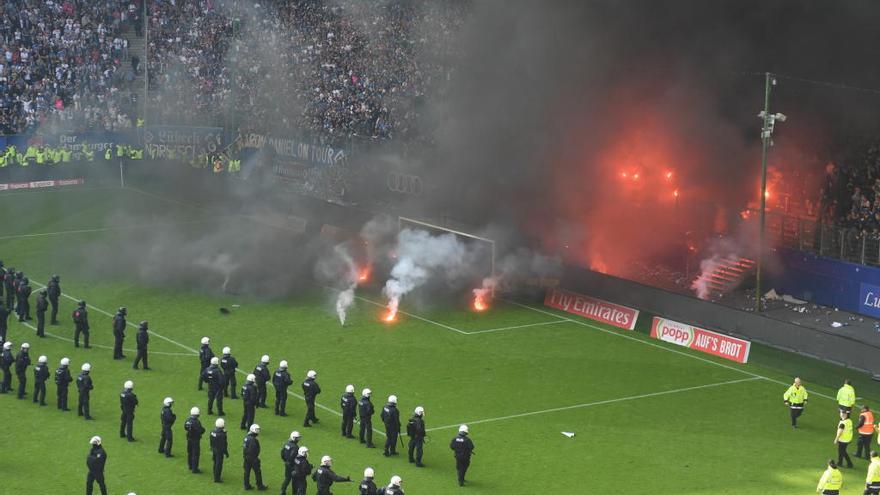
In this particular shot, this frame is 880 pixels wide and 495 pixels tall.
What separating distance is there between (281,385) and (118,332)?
594 centimetres

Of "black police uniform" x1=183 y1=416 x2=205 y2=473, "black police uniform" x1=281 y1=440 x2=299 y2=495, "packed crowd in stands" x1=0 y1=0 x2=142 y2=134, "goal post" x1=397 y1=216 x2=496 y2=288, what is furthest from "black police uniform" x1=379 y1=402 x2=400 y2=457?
"packed crowd in stands" x1=0 y1=0 x2=142 y2=134

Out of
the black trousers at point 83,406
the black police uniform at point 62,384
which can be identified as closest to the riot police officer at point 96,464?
the black trousers at point 83,406

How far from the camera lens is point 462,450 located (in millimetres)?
23109

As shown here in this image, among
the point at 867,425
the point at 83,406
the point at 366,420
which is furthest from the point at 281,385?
the point at 867,425

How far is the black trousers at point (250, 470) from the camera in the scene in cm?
2269

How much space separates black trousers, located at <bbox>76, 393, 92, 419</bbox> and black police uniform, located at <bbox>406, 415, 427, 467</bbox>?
6550mm

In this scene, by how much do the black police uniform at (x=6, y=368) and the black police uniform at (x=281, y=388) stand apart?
18.6 ft

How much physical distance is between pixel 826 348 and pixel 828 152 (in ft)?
30.6

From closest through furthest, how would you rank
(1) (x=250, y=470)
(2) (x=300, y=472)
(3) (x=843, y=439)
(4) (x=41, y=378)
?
(2) (x=300, y=472), (1) (x=250, y=470), (3) (x=843, y=439), (4) (x=41, y=378)

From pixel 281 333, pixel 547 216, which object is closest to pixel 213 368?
pixel 281 333

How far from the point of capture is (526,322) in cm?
3516

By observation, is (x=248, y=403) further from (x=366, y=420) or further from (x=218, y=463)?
(x=218, y=463)

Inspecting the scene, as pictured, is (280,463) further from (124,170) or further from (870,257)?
(124,170)

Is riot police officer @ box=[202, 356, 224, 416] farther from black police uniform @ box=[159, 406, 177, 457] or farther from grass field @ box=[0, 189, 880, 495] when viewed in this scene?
black police uniform @ box=[159, 406, 177, 457]
